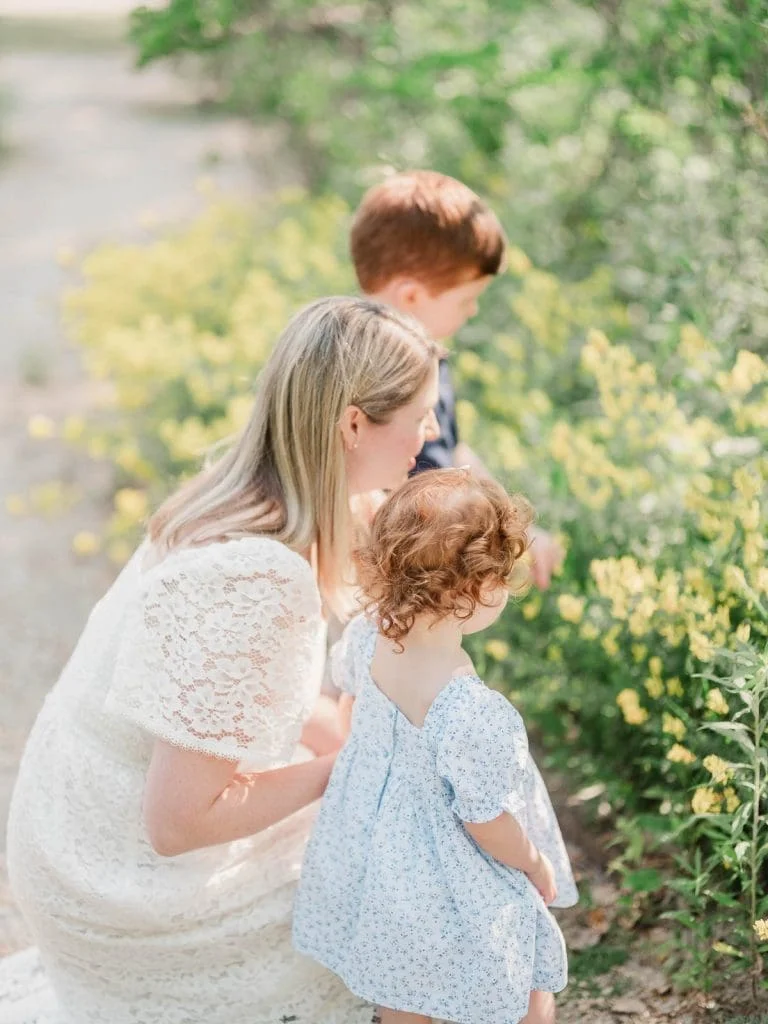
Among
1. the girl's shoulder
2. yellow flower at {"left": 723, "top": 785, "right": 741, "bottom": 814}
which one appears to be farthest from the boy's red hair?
yellow flower at {"left": 723, "top": 785, "right": 741, "bottom": 814}

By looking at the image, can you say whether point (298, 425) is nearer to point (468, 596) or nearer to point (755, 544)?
point (468, 596)

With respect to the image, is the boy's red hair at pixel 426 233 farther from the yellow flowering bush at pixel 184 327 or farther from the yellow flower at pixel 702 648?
the yellow flower at pixel 702 648

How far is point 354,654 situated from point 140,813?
18.4 inches

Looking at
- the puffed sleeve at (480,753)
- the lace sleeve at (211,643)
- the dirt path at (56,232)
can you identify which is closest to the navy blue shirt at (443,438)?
the lace sleeve at (211,643)

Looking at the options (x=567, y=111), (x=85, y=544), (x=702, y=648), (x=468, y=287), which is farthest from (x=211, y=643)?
(x=567, y=111)

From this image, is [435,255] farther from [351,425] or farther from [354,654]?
[354,654]

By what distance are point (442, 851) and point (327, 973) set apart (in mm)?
469

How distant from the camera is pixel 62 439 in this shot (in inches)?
223

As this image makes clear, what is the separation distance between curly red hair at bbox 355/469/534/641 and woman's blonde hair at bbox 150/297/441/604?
0.18 m

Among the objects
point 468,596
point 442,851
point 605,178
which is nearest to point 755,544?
point 468,596

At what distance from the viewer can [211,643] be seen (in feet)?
6.63

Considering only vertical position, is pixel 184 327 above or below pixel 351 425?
below

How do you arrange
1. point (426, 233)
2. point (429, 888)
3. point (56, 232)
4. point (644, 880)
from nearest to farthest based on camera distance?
point (429, 888)
point (644, 880)
point (426, 233)
point (56, 232)

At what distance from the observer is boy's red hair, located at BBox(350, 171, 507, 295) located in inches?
113
